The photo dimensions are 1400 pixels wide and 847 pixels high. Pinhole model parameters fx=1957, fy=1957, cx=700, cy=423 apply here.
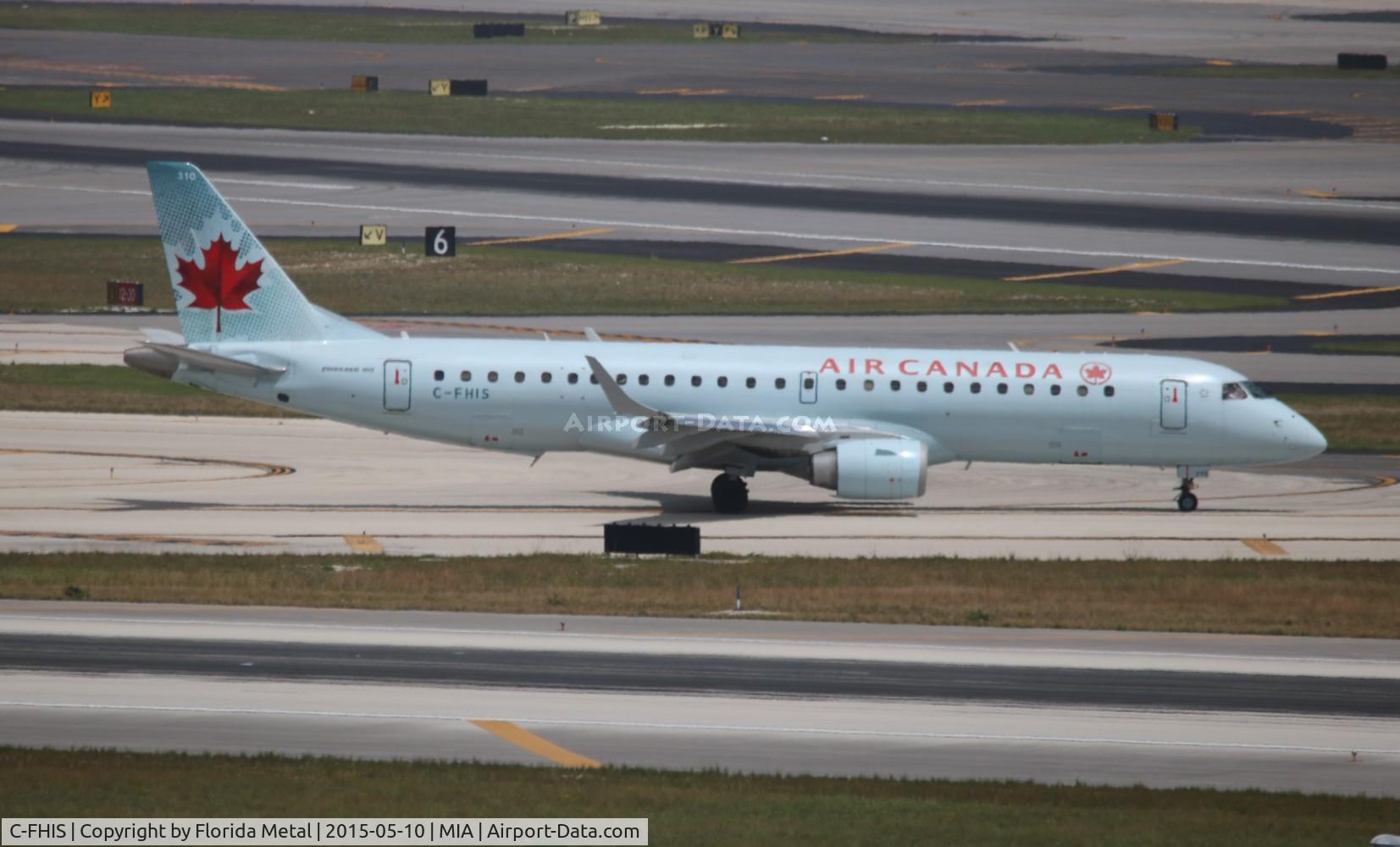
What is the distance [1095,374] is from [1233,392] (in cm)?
353

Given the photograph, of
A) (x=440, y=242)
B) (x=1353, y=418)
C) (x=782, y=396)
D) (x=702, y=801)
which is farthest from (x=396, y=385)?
(x=440, y=242)

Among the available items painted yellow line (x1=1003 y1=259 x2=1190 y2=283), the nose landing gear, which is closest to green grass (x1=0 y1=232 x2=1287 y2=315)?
painted yellow line (x1=1003 y1=259 x2=1190 y2=283)

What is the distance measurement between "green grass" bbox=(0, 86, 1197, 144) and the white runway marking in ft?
290

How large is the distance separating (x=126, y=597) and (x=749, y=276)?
47.3 meters

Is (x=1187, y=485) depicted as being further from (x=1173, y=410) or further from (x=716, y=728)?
(x=716, y=728)

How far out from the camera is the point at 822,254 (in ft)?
281

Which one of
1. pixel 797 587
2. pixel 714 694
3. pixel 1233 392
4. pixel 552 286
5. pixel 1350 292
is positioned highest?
pixel 1350 292

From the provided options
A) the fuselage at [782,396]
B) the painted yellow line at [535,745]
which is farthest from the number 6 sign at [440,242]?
the painted yellow line at [535,745]

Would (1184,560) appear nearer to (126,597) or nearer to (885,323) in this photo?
(126,597)

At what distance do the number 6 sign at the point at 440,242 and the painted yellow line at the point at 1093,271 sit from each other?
23686 mm

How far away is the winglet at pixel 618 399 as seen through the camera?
45.7 meters

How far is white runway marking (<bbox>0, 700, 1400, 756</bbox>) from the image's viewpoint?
27.6 metres

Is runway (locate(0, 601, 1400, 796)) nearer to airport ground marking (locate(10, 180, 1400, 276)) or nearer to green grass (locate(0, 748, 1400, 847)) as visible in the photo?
green grass (locate(0, 748, 1400, 847))

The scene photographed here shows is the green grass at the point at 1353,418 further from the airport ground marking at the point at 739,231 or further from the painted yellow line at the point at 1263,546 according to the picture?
the airport ground marking at the point at 739,231
